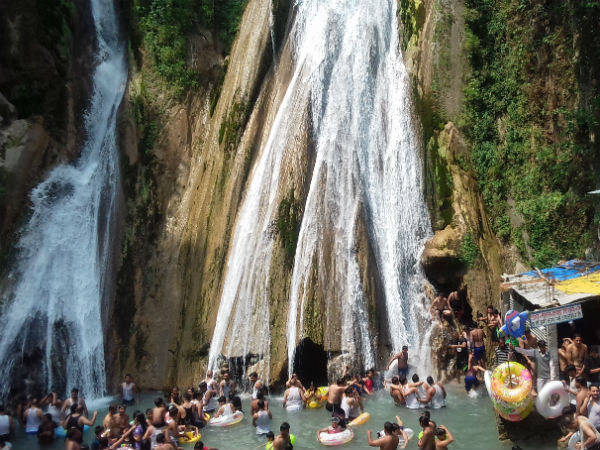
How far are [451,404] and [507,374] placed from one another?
12.0 feet

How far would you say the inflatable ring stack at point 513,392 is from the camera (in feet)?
34.1

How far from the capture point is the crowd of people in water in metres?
10.6

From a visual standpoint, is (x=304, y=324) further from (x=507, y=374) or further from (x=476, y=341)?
(x=507, y=374)

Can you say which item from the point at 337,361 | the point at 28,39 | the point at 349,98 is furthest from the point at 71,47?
the point at 337,361

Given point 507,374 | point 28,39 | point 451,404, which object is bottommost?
point 451,404

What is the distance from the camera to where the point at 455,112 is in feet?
60.6

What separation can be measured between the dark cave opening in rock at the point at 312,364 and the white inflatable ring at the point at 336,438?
13.0 ft

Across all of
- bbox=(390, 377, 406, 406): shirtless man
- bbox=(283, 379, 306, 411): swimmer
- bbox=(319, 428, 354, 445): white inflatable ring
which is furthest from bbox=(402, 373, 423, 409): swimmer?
bbox=(283, 379, 306, 411): swimmer

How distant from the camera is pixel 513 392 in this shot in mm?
10469

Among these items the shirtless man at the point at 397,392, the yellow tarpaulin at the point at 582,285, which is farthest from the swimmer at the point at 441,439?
the yellow tarpaulin at the point at 582,285

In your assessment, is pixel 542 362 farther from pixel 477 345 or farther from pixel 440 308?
pixel 440 308

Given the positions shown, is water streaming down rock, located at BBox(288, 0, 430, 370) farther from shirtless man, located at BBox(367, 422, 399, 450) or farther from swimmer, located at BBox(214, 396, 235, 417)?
shirtless man, located at BBox(367, 422, 399, 450)

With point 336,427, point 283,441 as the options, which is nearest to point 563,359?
point 336,427

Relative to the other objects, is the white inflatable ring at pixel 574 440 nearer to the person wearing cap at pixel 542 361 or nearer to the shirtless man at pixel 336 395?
the person wearing cap at pixel 542 361
